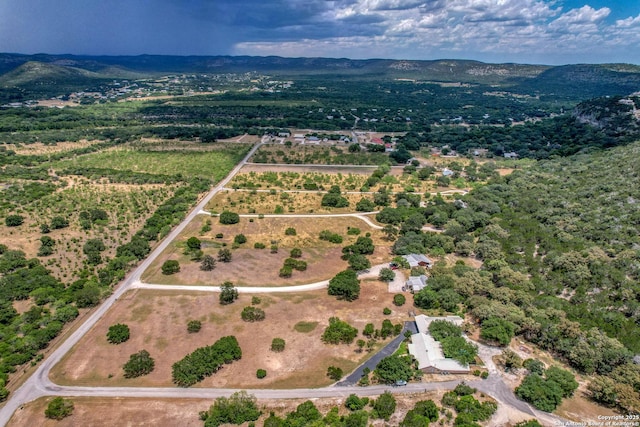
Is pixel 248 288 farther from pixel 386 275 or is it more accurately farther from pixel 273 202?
pixel 273 202

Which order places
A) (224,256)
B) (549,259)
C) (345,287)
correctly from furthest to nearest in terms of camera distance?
(224,256) → (549,259) → (345,287)

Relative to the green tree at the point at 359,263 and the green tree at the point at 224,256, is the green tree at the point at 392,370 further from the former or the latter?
the green tree at the point at 224,256

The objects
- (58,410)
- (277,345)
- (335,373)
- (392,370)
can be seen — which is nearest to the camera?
(58,410)

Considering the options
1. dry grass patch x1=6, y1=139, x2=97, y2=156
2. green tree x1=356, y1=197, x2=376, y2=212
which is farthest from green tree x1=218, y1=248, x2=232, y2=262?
dry grass patch x1=6, y1=139, x2=97, y2=156

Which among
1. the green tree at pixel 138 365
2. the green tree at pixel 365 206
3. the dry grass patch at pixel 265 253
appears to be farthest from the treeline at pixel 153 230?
the green tree at pixel 365 206

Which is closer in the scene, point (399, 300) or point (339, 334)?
point (339, 334)

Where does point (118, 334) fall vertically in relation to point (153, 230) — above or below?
below

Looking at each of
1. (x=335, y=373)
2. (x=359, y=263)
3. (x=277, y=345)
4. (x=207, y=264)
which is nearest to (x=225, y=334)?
(x=277, y=345)
